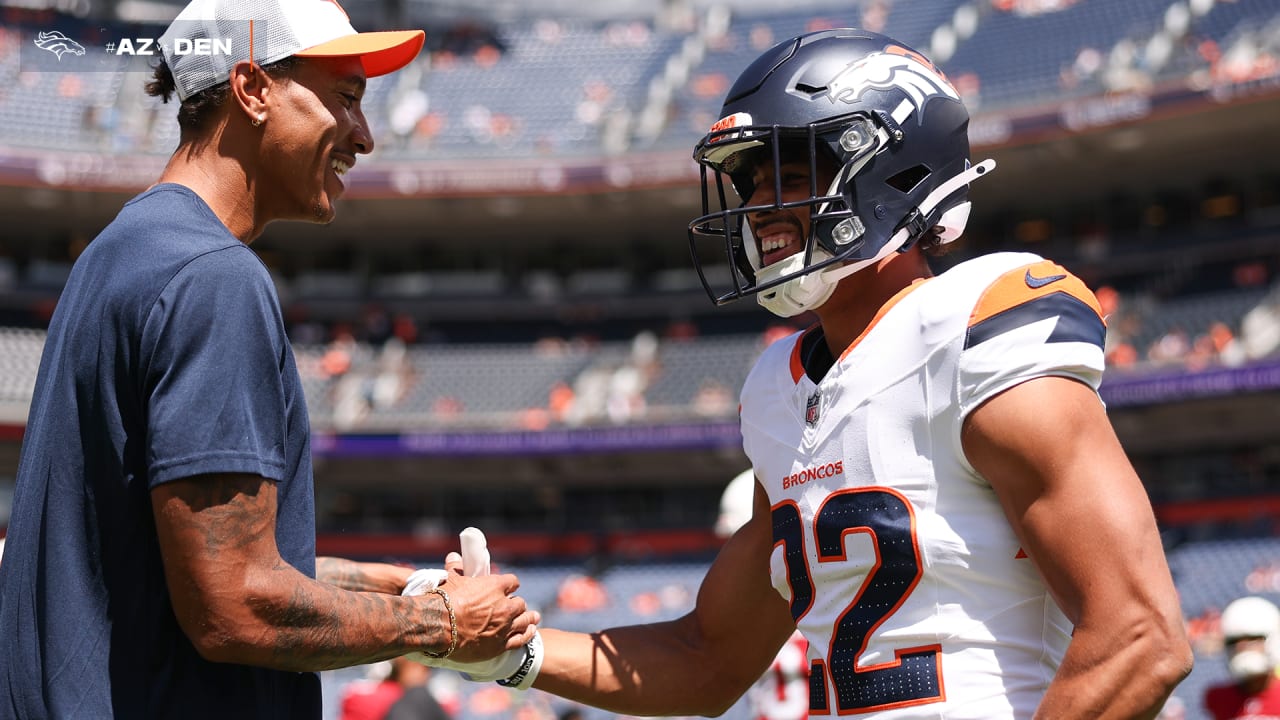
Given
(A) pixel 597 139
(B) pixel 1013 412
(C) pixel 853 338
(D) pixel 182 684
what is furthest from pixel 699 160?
(A) pixel 597 139

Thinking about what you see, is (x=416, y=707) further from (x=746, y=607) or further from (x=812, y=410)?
(x=812, y=410)

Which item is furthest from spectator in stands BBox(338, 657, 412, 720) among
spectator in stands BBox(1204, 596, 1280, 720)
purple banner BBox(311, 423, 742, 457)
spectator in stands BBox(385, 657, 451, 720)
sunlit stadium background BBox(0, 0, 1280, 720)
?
purple banner BBox(311, 423, 742, 457)

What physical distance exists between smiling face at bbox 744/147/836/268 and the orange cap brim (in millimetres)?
773

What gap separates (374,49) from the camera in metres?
2.51

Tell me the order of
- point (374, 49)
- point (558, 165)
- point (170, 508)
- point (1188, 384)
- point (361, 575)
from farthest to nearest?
1. point (558, 165)
2. point (1188, 384)
3. point (361, 575)
4. point (374, 49)
5. point (170, 508)

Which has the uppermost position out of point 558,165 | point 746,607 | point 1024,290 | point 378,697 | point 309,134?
point 558,165

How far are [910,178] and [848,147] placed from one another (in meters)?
0.18

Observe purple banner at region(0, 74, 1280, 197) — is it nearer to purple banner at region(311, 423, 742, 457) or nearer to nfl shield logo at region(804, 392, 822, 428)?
purple banner at region(311, 423, 742, 457)

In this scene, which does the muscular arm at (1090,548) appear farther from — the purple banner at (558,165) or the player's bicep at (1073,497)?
the purple banner at (558,165)

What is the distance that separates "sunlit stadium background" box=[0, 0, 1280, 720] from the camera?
1972 cm

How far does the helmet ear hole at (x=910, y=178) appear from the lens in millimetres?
2725

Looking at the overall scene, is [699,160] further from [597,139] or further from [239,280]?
[597,139]

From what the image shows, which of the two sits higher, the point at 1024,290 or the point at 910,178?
the point at 910,178

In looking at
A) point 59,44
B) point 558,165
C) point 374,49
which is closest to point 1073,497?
point 374,49
